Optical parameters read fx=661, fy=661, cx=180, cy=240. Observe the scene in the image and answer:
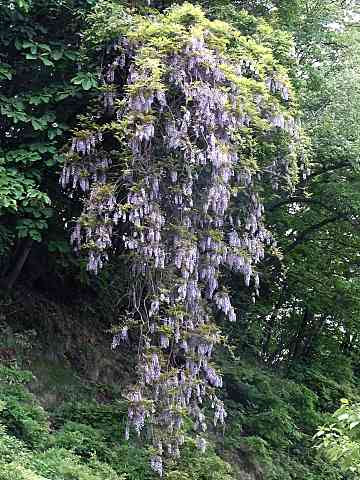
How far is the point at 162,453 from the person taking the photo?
264 inches

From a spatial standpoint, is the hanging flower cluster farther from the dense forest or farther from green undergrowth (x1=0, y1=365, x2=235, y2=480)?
A: green undergrowth (x1=0, y1=365, x2=235, y2=480)

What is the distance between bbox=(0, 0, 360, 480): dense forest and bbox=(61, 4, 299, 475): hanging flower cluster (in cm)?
2

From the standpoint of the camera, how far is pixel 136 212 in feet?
20.6

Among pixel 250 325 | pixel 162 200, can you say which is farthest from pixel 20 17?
pixel 250 325

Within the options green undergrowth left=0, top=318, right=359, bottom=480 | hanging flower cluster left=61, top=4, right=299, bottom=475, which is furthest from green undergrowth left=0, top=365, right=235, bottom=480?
hanging flower cluster left=61, top=4, right=299, bottom=475

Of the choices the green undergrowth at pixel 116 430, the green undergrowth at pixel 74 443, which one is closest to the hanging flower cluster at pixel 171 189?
the green undergrowth at pixel 74 443

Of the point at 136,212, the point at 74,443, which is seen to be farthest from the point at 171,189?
the point at 74,443

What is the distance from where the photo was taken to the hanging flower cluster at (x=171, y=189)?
6355mm

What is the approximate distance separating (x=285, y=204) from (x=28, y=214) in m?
5.33

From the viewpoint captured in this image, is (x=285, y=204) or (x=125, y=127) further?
(x=285, y=204)

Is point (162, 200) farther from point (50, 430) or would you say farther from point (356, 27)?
point (356, 27)

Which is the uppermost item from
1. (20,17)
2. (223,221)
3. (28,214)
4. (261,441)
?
(20,17)

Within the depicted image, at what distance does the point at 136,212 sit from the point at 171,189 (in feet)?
1.66

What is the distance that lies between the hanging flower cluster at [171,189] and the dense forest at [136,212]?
2 cm
